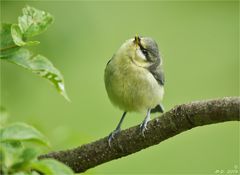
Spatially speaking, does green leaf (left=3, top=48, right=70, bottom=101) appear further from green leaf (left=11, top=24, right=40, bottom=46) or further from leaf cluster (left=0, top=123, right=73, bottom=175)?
leaf cluster (left=0, top=123, right=73, bottom=175)

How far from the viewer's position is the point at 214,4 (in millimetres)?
8656

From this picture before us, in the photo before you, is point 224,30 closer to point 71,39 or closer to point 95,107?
point 95,107

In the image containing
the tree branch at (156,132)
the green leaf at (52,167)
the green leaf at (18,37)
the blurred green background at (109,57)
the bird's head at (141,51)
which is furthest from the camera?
the blurred green background at (109,57)

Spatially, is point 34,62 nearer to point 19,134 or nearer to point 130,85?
point 19,134

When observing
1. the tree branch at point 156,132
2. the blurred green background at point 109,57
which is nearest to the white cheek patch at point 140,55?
the blurred green background at point 109,57

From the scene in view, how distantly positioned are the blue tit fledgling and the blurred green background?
1.45 ft

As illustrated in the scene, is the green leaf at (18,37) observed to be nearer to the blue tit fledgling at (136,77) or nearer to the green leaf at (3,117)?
the green leaf at (3,117)

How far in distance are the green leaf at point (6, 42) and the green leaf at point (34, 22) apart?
4cm

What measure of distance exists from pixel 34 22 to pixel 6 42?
9 cm

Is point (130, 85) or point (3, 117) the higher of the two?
point (3, 117)

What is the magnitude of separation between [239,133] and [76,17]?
361 cm

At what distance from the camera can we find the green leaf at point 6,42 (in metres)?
1.42

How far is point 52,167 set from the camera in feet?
4.02

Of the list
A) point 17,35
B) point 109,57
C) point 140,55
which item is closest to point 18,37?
point 17,35
